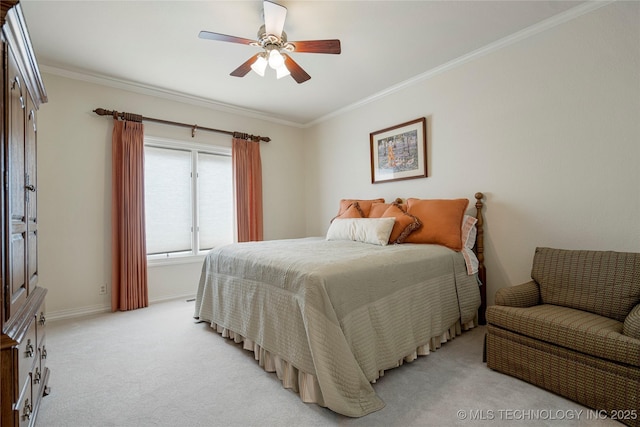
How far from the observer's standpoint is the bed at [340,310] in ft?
5.34

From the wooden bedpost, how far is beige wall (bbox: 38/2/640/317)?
0.07 meters

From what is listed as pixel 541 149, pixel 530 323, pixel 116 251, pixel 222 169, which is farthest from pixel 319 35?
pixel 116 251

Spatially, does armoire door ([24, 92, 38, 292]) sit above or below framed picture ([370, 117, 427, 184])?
below

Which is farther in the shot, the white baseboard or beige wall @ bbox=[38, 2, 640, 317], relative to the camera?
the white baseboard

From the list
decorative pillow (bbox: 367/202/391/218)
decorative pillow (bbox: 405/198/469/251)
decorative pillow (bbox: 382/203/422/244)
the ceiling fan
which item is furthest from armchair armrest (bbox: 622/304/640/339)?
the ceiling fan

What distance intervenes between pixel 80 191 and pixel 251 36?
2514 mm

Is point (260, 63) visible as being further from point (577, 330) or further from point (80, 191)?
point (577, 330)

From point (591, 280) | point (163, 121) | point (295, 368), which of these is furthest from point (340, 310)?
point (163, 121)

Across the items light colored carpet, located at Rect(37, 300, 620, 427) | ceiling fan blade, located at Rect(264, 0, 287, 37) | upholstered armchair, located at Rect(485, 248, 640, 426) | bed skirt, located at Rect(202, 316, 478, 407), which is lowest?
light colored carpet, located at Rect(37, 300, 620, 427)

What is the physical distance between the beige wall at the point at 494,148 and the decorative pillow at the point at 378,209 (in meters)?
0.42

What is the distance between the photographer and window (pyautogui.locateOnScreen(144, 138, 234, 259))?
3803 millimetres

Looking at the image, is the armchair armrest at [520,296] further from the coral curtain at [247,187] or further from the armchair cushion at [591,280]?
the coral curtain at [247,187]

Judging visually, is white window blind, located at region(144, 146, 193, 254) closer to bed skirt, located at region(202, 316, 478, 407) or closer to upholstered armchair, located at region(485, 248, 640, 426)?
bed skirt, located at region(202, 316, 478, 407)

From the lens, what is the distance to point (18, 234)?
4.47ft
